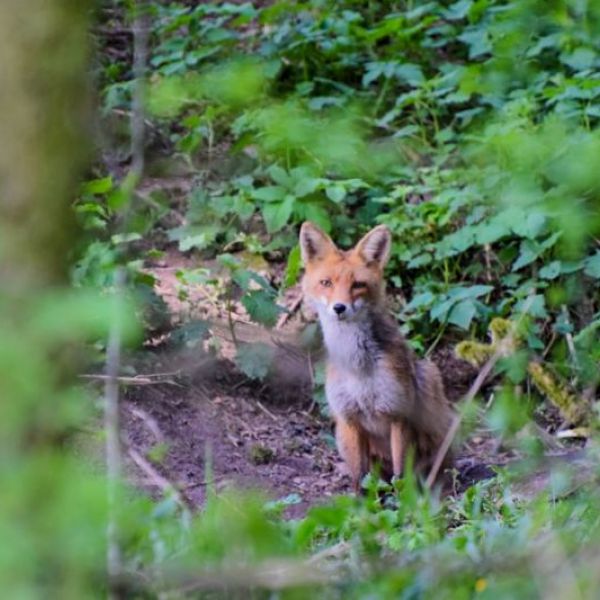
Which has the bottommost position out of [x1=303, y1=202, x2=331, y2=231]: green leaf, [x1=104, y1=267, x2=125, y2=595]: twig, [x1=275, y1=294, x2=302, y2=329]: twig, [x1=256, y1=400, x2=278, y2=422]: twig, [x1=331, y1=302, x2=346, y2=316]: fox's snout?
[x1=256, y1=400, x2=278, y2=422]: twig

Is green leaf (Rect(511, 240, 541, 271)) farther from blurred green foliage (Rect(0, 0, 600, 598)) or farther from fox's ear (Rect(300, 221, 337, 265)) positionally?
fox's ear (Rect(300, 221, 337, 265))

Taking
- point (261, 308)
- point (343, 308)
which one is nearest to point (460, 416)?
point (343, 308)

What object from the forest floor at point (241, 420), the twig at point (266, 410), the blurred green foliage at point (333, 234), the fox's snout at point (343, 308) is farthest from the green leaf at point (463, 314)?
the twig at point (266, 410)

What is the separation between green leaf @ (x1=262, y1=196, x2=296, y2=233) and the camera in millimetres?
10492

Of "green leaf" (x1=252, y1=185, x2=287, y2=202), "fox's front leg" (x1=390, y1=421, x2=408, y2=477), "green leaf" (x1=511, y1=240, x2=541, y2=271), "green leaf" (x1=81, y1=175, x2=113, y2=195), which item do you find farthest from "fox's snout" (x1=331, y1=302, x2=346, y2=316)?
"green leaf" (x1=81, y1=175, x2=113, y2=195)

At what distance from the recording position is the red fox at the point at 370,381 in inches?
353

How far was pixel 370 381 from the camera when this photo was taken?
8.96 meters

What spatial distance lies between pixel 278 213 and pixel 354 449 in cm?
241

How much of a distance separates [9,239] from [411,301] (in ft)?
27.2

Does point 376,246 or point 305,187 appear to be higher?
point 376,246

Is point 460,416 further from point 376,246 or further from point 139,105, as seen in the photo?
point 376,246

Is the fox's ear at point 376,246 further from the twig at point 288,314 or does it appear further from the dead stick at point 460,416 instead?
the dead stick at point 460,416

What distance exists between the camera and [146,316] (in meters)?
9.30

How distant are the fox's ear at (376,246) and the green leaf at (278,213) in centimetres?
112
